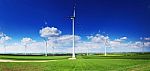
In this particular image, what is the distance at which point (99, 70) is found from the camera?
108 ft

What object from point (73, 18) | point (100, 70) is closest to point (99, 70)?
point (100, 70)

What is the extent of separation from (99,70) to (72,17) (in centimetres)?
4907

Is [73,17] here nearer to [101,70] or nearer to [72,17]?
[72,17]

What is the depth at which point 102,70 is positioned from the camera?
33094 millimetres

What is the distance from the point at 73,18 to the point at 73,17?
30 centimetres

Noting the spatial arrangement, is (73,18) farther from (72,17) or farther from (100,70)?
(100,70)

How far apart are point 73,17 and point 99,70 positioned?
49.0m

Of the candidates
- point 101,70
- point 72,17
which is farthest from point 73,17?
point 101,70

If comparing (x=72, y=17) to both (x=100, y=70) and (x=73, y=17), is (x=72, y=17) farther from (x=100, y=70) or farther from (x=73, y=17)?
(x=100, y=70)

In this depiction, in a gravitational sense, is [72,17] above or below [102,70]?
above

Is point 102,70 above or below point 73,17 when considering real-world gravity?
below

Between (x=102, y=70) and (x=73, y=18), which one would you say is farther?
(x=73, y=18)

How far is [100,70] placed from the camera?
33062 millimetres

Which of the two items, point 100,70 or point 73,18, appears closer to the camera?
point 100,70
